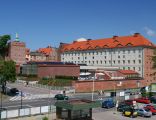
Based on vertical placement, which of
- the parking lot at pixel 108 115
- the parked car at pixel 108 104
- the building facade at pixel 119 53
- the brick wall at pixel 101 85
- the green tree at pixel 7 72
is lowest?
the parking lot at pixel 108 115

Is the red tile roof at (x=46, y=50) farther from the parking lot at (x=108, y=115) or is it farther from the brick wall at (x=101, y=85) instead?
the parking lot at (x=108, y=115)

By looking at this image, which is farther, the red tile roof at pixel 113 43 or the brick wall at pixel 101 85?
the red tile roof at pixel 113 43

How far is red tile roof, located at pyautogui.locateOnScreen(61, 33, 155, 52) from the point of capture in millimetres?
127500

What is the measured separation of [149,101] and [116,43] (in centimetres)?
6797

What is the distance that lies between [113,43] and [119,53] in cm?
606

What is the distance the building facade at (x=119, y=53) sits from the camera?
12425 centimetres

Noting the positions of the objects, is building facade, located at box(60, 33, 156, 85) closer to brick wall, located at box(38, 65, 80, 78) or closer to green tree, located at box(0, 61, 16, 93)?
brick wall, located at box(38, 65, 80, 78)

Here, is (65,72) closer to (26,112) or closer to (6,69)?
(6,69)

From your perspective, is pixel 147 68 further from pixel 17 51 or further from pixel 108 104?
pixel 108 104

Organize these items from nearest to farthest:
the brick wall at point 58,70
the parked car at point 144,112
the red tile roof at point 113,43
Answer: the parked car at point 144,112 < the brick wall at point 58,70 < the red tile roof at point 113,43

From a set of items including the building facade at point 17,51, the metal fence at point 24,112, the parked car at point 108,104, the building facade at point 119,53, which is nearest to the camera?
the metal fence at point 24,112

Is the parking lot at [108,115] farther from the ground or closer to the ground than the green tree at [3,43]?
closer to the ground

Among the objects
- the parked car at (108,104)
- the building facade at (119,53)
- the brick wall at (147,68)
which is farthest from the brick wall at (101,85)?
the parked car at (108,104)

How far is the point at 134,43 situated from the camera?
419ft
